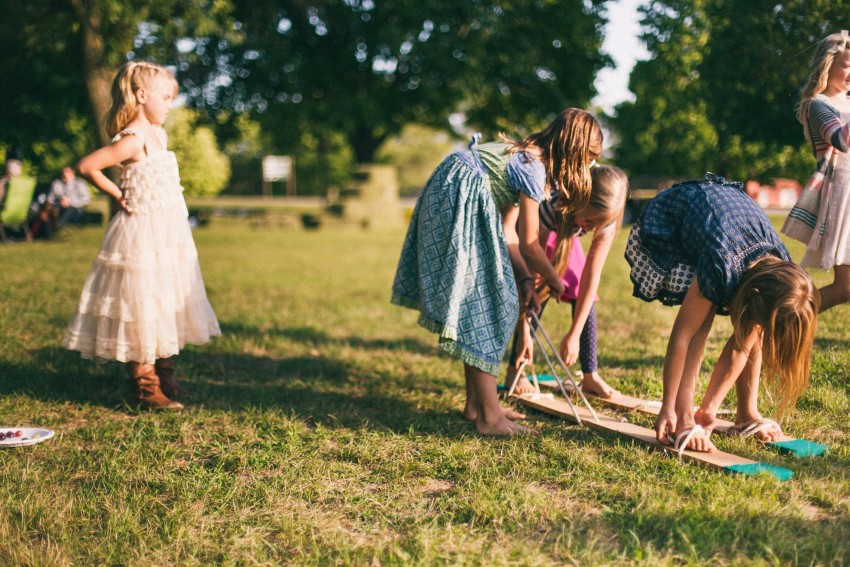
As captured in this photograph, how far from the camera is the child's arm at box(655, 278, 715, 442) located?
3338 mm

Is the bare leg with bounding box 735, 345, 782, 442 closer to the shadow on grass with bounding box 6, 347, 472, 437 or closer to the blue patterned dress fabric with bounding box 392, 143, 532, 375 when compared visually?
the blue patterned dress fabric with bounding box 392, 143, 532, 375

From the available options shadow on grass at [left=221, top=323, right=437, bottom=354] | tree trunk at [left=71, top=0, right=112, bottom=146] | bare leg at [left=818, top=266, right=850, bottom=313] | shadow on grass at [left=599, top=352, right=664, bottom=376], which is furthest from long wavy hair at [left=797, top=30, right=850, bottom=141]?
tree trunk at [left=71, top=0, right=112, bottom=146]

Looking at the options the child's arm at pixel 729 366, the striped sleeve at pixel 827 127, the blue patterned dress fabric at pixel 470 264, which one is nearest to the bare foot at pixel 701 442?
the child's arm at pixel 729 366

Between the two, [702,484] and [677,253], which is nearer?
[702,484]

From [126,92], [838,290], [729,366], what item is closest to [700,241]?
[729,366]

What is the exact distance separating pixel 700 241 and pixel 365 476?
1808mm

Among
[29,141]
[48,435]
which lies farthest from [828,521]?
[29,141]

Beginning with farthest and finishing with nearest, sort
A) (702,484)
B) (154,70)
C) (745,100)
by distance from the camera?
(745,100)
(154,70)
(702,484)

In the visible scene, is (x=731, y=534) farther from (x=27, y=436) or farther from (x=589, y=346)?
(x=27, y=436)

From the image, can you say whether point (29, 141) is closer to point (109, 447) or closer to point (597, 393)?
point (109, 447)

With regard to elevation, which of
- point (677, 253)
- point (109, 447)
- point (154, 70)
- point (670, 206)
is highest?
point (154, 70)

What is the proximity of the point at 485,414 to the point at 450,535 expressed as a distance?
1.25 m

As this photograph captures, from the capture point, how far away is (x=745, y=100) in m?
5.76

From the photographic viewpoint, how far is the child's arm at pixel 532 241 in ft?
12.2
